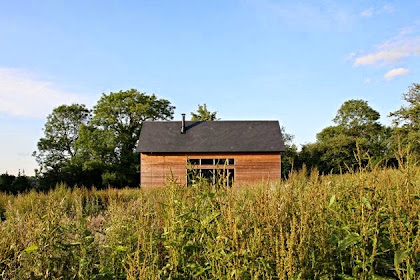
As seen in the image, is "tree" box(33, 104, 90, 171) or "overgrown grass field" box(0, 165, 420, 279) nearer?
"overgrown grass field" box(0, 165, 420, 279)

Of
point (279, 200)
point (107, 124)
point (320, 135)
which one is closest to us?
point (279, 200)

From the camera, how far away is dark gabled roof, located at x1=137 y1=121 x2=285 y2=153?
2652 cm

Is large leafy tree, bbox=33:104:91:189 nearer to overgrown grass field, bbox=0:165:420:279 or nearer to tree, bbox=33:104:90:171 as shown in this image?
tree, bbox=33:104:90:171

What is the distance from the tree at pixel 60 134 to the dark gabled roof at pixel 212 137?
43.7 ft

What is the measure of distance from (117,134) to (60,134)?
6.15 metres

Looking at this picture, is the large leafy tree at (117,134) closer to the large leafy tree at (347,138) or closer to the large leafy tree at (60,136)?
the large leafy tree at (60,136)

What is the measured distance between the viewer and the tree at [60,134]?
38094 millimetres

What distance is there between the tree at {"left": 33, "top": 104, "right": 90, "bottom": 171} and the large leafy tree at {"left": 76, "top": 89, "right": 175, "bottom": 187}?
2.43 metres

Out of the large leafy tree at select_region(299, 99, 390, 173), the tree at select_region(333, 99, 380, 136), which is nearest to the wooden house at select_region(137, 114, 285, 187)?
the large leafy tree at select_region(299, 99, 390, 173)

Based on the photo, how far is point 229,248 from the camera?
249 cm

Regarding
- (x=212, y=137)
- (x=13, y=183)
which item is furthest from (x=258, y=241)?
(x=13, y=183)

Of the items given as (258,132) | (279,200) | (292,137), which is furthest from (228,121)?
(279,200)

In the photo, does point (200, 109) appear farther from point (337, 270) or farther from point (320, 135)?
point (337, 270)

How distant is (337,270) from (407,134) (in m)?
34.1
